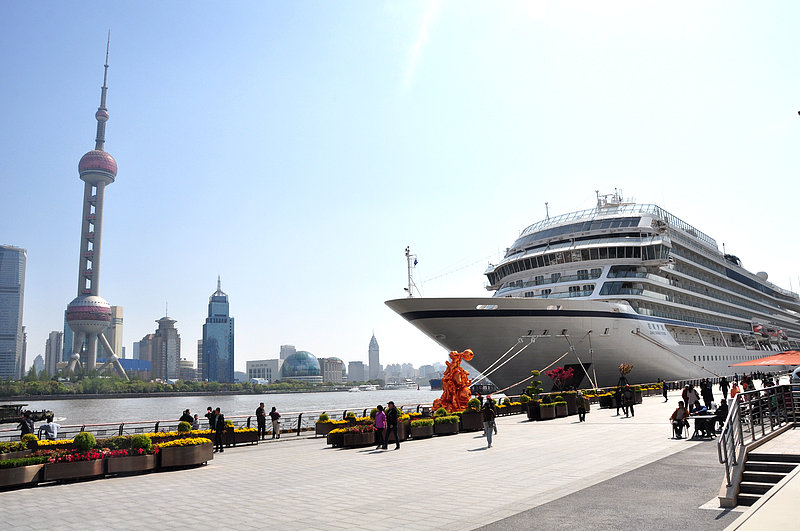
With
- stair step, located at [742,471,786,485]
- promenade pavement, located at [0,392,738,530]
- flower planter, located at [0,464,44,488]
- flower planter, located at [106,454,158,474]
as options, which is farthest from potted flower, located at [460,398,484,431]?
flower planter, located at [0,464,44,488]

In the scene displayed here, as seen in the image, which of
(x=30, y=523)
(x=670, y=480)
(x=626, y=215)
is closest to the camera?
(x=30, y=523)

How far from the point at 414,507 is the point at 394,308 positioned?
1032 inches

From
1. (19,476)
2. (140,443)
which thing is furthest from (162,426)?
(19,476)

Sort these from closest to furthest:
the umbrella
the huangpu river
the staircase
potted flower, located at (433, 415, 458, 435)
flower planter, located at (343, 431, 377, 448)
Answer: the staircase → flower planter, located at (343, 431, 377, 448) → potted flower, located at (433, 415, 458, 435) → the umbrella → the huangpu river

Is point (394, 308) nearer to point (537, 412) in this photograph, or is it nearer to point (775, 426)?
point (537, 412)

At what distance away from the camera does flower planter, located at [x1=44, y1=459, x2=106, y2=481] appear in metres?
13.5

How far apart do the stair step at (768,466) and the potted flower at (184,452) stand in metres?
12.7

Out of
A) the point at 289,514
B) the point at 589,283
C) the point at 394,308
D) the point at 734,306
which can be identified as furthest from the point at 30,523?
the point at 734,306

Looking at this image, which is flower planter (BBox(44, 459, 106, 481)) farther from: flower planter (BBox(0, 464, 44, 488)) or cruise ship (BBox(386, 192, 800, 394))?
cruise ship (BBox(386, 192, 800, 394))

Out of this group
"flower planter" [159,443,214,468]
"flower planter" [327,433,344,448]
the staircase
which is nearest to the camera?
the staircase

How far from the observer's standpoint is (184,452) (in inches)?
622

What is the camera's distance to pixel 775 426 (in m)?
14.5

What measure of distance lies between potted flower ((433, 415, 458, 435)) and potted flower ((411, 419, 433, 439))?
589mm

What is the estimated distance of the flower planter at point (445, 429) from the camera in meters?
22.7
